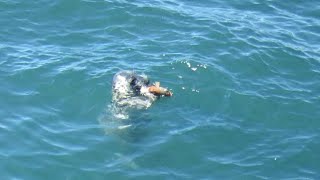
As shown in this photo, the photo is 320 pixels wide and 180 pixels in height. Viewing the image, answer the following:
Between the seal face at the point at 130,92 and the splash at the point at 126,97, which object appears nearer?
the splash at the point at 126,97

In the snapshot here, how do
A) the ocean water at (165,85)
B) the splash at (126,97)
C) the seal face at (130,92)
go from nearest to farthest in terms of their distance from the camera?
the ocean water at (165,85)
the splash at (126,97)
the seal face at (130,92)

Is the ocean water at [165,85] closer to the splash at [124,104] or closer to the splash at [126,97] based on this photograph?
the splash at [124,104]

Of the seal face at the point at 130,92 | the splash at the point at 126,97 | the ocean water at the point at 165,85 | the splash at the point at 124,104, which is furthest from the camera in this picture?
the seal face at the point at 130,92

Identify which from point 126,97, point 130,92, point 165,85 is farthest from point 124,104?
point 165,85

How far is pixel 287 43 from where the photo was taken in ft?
75.9

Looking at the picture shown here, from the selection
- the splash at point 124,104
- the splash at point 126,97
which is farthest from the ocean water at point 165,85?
the splash at point 126,97

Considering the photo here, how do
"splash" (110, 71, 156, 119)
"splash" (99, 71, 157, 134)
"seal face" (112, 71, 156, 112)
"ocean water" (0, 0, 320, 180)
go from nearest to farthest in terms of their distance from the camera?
"ocean water" (0, 0, 320, 180) < "splash" (99, 71, 157, 134) < "splash" (110, 71, 156, 119) < "seal face" (112, 71, 156, 112)

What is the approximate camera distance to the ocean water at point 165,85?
55.1ft

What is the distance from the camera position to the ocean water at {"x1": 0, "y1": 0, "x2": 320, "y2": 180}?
16797 millimetres

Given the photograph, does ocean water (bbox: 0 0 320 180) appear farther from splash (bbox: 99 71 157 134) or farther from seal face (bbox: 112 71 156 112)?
seal face (bbox: 112 71 156 112)

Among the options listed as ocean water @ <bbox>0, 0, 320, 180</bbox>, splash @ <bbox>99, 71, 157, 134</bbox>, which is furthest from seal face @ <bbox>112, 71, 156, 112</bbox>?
ocean water @ <bbox>0, 0, 320, 180</bbox>

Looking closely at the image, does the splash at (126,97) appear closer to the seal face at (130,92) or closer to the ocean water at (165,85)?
the seal face at (130,92)

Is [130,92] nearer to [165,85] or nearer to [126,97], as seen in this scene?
[126,97]

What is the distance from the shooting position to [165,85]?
65.7ft
